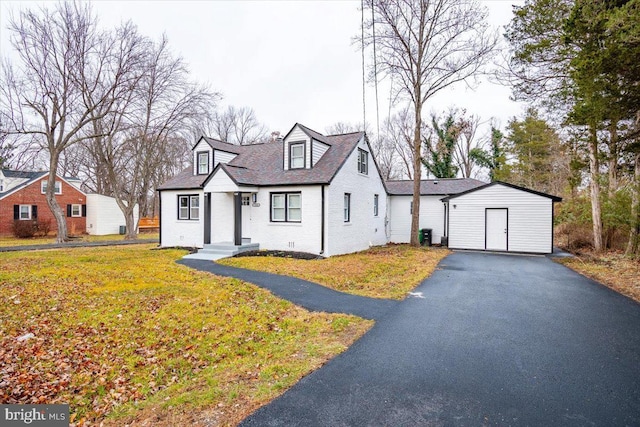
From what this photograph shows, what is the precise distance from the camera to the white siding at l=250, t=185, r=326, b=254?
14.6 meters

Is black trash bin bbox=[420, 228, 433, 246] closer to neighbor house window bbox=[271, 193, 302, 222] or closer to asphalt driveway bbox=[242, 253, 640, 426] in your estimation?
neighbor house window bbox=[271, 193, 302, 222]

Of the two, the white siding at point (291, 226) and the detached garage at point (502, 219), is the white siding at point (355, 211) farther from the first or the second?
the detached garage at point (502, 219)

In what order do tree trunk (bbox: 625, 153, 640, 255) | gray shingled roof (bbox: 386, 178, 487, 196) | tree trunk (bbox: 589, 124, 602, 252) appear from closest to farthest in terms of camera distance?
tree trunk (bbox: 625, 153, 640, 255) → tree trunk (bbox: 589, 124, 602, 252) → gray shingled roof (bbox: 386, 178, 487, 196)

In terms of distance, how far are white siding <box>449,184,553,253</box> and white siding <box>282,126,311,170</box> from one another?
8.32m

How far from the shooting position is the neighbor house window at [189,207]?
17520 mm

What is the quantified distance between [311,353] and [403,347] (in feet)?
4.47

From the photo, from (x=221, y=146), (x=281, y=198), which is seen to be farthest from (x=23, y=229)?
(x=281, y=198)

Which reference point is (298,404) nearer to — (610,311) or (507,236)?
(610,311)

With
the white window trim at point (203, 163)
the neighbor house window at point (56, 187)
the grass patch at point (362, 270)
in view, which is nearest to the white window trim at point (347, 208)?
the grass patch at point (362, 270)

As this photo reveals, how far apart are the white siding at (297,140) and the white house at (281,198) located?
0.15 feet

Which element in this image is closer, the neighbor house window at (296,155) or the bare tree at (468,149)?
the neighbor house window at (296,155)

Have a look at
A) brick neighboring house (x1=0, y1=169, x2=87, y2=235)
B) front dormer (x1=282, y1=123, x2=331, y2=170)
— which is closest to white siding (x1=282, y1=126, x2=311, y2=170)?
front dormer (x1=282, y1=123, x2=331, y2=170)

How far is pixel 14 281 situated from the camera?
8922 millimetres

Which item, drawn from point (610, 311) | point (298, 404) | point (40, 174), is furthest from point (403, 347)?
point (40, 174)
